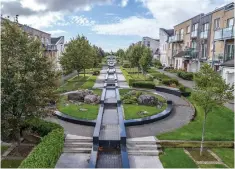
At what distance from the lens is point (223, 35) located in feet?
92.2

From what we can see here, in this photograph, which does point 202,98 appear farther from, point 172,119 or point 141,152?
point 172,119

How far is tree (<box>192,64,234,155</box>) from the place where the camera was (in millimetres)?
12305

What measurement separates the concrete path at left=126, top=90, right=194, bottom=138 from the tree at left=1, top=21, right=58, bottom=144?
6027 mm

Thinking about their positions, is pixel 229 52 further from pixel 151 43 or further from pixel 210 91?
pixel 151 43

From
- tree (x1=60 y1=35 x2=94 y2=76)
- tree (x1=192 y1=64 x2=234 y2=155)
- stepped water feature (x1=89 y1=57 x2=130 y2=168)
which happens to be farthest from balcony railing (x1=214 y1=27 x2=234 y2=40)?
tree (x1=60 y1=35 x2=94 y2=76)

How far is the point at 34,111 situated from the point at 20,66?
2287 millimetres

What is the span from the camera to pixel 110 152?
42.1ft

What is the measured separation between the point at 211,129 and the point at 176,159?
17.1ft

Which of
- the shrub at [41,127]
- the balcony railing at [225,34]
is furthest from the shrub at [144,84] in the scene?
the shrub at [41,127]

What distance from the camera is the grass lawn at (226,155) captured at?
38.3 ft

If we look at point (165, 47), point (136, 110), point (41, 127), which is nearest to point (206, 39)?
point (136, 110)

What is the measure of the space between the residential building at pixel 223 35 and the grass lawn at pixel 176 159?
61.7ft

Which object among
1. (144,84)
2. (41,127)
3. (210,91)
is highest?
(210,91)

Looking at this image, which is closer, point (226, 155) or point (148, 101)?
point (226, 155)
